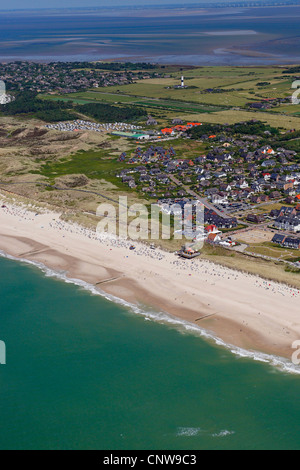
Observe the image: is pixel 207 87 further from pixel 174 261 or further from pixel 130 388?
pixel 130 388

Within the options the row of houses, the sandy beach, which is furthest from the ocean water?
the row of houses

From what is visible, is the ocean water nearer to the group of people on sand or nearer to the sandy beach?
the sandy beach

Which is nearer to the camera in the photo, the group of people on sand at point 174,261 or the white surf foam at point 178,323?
the white surf foam at point 178,323

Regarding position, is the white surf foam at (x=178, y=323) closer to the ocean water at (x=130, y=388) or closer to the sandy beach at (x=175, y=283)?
the ocean water at (x=130, y=388)

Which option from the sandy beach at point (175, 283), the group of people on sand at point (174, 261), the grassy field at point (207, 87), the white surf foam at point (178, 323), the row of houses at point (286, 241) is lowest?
the white surf foam at point (178, 323)

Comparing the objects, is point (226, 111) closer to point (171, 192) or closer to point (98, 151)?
point (98, 151)

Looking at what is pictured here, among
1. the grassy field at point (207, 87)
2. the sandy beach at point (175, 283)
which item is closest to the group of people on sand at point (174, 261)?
the sandy beach at point (175, 283)
